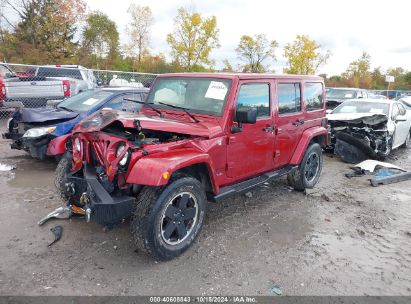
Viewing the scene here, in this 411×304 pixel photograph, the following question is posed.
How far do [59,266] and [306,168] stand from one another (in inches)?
166

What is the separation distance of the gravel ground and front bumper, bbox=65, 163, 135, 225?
58cm

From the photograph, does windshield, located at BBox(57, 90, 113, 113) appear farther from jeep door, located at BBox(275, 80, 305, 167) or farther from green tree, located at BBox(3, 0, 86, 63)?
green tree, located at BBox(3, 0, 86, 63)

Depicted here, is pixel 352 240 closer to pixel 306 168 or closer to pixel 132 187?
pixel 306 168

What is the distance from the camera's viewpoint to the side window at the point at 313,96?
558cm

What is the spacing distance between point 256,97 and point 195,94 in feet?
2.75

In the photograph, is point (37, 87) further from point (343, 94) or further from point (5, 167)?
point (343, 94)

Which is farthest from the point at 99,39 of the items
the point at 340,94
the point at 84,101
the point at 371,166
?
the point at 371,166

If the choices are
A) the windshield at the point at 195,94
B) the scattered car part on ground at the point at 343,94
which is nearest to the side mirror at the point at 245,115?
the windshield at the point at 195,94

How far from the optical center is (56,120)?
20.4ft

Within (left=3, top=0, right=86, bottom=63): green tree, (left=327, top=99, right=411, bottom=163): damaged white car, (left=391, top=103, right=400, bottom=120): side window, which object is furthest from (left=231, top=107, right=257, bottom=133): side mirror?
(left=3, top=0, right=86, bottom=63): green tree

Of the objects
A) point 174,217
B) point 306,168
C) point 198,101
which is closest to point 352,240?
point 306,168

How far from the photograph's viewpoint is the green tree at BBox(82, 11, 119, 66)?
40.1 meters

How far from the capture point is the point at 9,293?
2.86m

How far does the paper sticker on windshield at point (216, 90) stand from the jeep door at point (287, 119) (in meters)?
1.06
